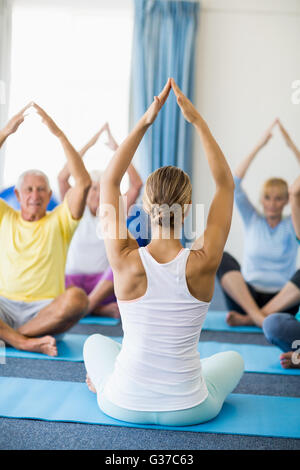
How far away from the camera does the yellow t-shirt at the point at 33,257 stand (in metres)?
2.79

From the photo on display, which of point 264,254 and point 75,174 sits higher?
point 75,174

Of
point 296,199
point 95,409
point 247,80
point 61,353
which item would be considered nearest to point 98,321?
point 61,353

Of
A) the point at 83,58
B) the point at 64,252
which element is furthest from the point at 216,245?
the point at 83,58

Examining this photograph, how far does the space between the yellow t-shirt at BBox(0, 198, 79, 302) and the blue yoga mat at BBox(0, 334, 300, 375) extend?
0.30m

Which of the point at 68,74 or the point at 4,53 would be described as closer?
the point at 4,53

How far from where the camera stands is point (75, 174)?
253 centimetres

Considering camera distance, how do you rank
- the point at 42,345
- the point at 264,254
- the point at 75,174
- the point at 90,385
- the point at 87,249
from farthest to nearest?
the point at 87,249, the point at 264,254, the point at 42,345, the point at 75,174, the point at 90,385

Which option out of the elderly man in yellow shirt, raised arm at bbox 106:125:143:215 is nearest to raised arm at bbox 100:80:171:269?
the elderly man in yellow shirt

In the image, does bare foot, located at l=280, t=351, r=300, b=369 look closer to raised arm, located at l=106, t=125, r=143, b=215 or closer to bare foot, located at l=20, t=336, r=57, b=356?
bare foot, located at l=20, t=336, r=57, b=356

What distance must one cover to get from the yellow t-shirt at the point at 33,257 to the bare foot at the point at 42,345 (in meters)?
0.24

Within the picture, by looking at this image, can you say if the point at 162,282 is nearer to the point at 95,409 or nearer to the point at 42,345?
the point at 95,409

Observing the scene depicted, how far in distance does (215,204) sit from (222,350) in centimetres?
141

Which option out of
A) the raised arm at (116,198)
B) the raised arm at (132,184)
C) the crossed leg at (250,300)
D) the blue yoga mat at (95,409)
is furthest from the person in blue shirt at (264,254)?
the raised arm at (116,198)

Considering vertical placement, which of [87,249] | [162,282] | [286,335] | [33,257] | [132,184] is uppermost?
[132,184]
